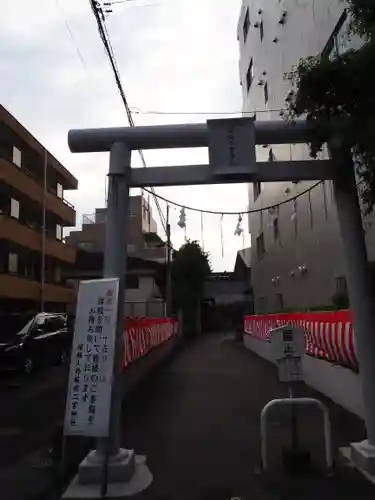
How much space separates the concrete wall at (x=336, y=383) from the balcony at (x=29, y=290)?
629 inches

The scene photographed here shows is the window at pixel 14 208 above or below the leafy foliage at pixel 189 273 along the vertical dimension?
above

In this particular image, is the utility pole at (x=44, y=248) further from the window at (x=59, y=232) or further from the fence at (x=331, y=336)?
the fence at (x=331, y=336)

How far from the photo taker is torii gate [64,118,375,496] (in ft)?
18.7

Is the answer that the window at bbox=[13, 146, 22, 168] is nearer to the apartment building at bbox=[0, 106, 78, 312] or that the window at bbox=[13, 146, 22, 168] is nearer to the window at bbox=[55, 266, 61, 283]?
the apartment building at bbox=[0, 106, 78, 312]

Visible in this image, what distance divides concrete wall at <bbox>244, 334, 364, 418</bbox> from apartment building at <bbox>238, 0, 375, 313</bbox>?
2.13 metres

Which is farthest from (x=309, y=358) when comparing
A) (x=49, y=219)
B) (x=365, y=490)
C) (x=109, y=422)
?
(x=49, y=219)

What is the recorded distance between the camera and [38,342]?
1536cm

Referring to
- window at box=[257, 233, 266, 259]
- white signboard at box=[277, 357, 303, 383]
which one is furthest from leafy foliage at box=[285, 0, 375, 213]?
window at box=[257, 233, 266, 259]

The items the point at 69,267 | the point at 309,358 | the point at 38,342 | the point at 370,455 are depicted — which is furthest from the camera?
the point at 69,267

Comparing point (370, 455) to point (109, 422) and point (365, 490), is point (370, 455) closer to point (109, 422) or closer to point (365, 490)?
point (365, 490)

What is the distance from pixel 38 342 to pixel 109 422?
11.0 metres

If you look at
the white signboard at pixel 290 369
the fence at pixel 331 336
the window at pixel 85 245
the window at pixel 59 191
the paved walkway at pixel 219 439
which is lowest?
the paved walkway at pixel 219 439

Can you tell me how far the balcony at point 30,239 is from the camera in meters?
23.8


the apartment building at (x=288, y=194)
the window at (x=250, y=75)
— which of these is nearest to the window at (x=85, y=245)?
the apartment building at (x=288, y=194)
